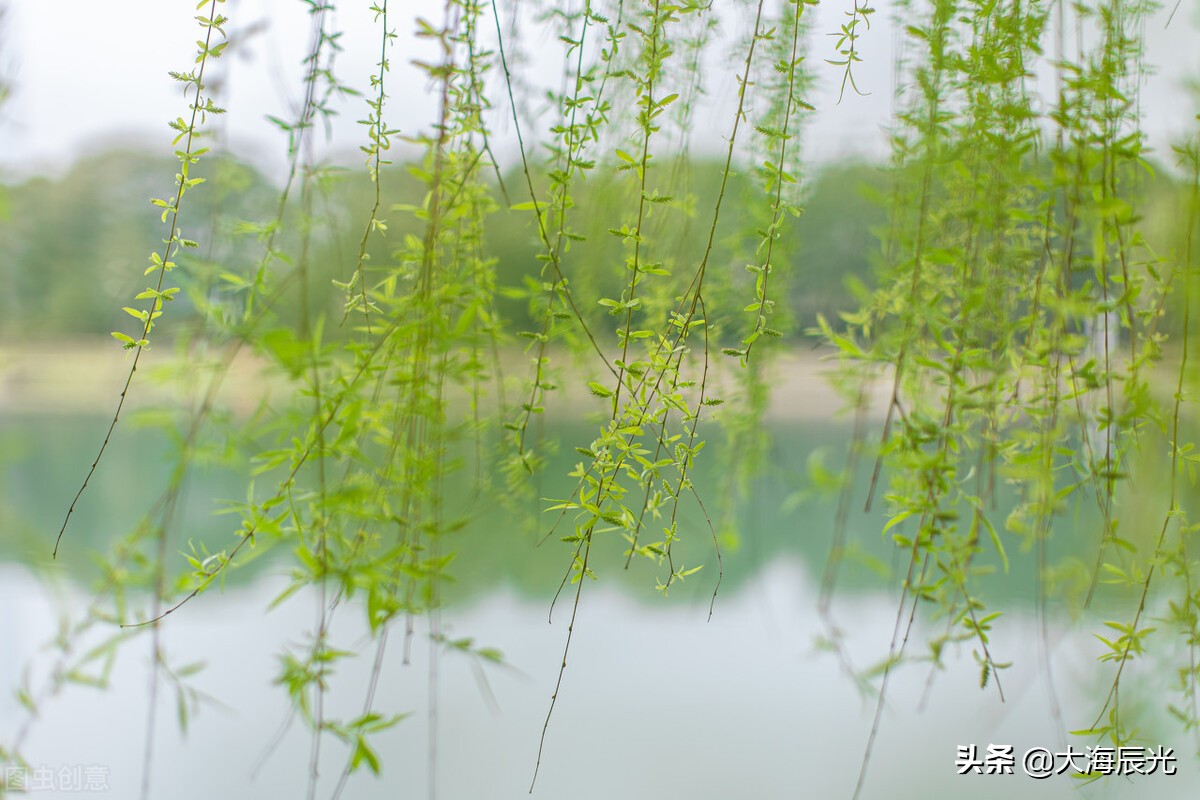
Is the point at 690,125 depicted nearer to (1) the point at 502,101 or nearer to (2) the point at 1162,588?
(1) the point at 502,101

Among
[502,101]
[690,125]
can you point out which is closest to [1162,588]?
[690,125]

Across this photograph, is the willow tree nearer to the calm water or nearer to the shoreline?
the shoreline

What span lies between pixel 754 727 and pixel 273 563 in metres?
1.44

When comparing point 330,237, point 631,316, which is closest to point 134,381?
point 330,237

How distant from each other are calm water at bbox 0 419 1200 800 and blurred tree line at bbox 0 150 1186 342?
36cm

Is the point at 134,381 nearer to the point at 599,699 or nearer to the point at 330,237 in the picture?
the point at 330,237

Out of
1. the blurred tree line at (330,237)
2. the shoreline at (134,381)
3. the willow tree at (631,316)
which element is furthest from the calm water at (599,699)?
the willow tree at (631,316)

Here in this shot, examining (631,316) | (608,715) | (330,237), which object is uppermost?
(330,237)

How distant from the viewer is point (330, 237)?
161 cm

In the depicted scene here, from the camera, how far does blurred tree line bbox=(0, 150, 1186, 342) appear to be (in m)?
0.82

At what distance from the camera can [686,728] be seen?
1841 mm

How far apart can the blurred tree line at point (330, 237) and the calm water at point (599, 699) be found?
358 mm

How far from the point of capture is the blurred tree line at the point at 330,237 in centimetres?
82

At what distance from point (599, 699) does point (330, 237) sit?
3.57ft
